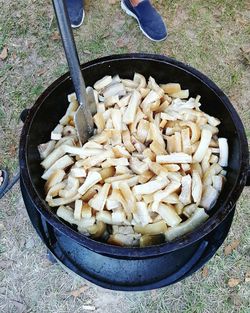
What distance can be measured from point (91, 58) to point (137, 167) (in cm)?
128

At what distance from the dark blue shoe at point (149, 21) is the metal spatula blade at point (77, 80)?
1.17 m

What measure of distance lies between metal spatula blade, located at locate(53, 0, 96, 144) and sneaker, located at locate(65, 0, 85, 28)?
1.23 meters

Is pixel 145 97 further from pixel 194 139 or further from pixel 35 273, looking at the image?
pixel 35 273

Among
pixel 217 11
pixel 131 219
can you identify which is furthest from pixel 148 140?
pixel 217 11

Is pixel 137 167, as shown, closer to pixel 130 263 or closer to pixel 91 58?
pixel 130 263

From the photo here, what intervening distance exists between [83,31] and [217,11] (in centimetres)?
87

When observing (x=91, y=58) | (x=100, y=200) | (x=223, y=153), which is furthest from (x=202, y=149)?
(x=91, y=58)

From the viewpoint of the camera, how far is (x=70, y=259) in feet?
5.88

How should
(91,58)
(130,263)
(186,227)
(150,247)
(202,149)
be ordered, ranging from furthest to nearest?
1. (91,58)
2. (130,263)
3. (202,149)
4. (186,227)
5. (150,247)

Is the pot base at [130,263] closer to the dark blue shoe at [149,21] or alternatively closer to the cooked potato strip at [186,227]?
the cooked potato strip at [186,227]

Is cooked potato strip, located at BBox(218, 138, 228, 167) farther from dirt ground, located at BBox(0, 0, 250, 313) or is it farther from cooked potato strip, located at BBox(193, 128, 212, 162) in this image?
dirt ground, located at BBox(0, 0, 250, 313)

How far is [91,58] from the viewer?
2.69 meters

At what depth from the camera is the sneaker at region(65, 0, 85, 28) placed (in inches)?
108

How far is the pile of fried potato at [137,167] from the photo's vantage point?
1553 mm
